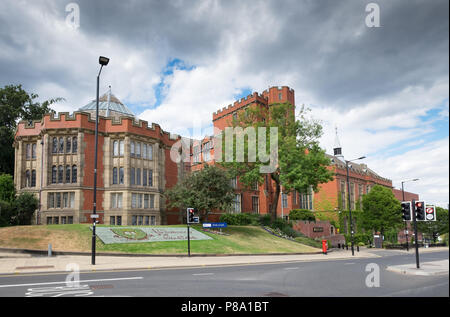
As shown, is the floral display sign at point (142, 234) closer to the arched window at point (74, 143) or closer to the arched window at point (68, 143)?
the arched window at point (74, 143)

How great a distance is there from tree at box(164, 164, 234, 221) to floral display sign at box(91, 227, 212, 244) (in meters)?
2.87

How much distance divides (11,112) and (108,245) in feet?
106

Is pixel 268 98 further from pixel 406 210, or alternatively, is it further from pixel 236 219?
pixel 406 210

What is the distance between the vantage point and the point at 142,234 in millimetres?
28391

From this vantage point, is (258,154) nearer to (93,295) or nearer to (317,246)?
(317,246)

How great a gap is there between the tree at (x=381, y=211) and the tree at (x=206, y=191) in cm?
3469

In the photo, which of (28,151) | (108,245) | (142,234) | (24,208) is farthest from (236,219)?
(28,151)

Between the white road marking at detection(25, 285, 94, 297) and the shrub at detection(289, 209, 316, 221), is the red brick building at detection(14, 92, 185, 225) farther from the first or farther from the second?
the white road marking at detection(25, 285, 94, 297)

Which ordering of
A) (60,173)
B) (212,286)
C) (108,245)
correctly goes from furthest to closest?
(60,173) < (108,245) < (212,286)

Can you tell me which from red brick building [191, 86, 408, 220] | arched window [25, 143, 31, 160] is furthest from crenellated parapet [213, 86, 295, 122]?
arched window [25, 143, 31, 160]

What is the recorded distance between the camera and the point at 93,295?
32.3ft

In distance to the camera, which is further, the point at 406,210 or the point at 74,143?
the point at 74,143

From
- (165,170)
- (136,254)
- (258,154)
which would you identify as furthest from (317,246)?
(136,254)

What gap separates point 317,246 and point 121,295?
3228 cm
